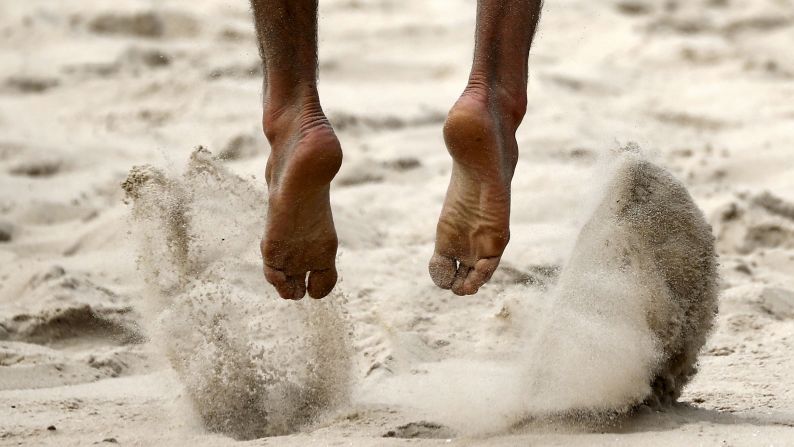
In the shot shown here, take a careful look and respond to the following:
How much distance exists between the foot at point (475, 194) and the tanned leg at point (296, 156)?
0.72 ft

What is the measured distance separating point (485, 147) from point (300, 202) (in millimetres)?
357

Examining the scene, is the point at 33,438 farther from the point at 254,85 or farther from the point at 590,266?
the point at 254,85

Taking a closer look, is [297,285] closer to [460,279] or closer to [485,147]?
[460,279]

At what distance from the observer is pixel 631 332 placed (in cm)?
207

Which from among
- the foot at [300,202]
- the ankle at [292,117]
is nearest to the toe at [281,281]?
the foot at [300,202]

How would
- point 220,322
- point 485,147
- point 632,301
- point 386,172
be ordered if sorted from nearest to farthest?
1. point 485,147
2. point 632,301
3. point 220,322
4. point 386,172

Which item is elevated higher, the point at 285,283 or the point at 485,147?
the point at 485,147

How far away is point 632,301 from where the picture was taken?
82.2 inches

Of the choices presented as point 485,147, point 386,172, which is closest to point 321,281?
point 485,147

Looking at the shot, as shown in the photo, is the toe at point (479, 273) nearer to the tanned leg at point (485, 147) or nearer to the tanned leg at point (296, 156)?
the tanned leg at point (485, 147)

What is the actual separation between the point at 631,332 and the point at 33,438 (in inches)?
45.6

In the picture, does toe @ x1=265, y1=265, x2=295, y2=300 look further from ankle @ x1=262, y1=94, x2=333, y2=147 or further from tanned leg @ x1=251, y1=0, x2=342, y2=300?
ankle @ x1=262, y1=94, x2=333, y2=147

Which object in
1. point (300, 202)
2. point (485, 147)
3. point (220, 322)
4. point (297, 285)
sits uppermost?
point (485, 147)

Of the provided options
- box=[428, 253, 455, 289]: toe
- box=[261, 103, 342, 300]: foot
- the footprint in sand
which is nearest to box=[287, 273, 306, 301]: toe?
box=[261, 103, 342, 300]: foot
